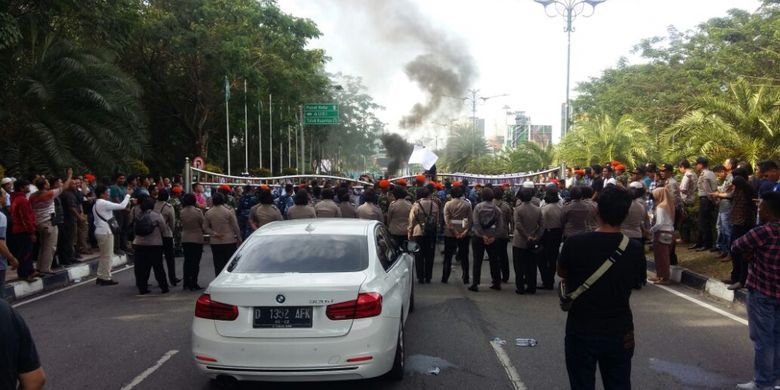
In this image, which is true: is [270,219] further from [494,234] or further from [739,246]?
[739,246]

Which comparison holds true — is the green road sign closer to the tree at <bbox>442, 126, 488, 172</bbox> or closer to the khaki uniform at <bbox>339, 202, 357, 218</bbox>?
the tree at <bbox>442, 126, 488, 172</bbox>

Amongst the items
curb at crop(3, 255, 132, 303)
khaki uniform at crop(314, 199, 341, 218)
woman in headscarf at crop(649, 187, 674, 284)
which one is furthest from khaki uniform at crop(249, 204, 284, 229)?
woman in headscarf at crop(649, 187, 674, 284)

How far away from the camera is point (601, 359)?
12.4 feet

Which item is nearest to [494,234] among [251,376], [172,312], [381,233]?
[381,233]

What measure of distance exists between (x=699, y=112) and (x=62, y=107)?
1789 cm

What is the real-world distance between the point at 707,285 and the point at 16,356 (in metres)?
9.76

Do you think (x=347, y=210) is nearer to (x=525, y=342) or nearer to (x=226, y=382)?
(x=525, y=342)

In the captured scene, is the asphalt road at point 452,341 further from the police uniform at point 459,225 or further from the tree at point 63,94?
the tree at point 63,94

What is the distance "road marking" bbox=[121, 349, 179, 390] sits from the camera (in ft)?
18.0

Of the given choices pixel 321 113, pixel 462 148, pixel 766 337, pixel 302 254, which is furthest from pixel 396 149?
pixel 766 337

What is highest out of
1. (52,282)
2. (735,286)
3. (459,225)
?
(459,225)

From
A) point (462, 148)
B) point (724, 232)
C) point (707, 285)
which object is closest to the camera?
point (707, 285)

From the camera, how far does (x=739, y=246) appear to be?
5078 millimetres

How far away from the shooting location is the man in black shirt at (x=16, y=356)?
97.7 inches
